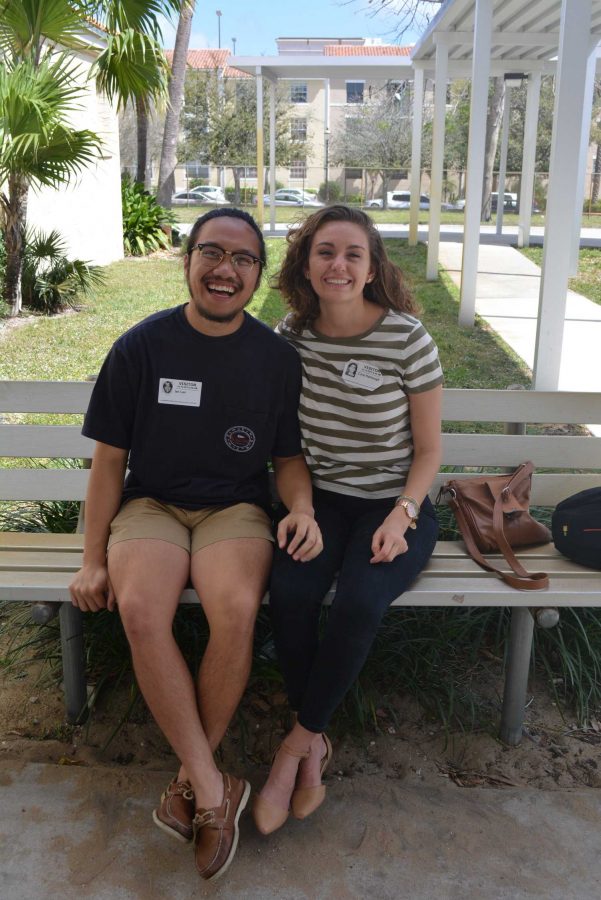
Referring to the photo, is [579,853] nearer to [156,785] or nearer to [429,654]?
[429,654]

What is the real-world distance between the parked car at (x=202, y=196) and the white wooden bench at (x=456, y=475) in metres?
38.8

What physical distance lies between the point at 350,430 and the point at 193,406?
19.0 inches

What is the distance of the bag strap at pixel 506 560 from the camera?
2.57 meters

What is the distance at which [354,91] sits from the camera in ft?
221

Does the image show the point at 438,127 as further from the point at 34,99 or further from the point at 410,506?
the point at 410,506

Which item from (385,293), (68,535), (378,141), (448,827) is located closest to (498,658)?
(448,827)

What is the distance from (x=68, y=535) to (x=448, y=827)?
154 cm

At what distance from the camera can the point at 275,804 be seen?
238cm

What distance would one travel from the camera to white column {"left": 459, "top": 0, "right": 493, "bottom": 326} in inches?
344

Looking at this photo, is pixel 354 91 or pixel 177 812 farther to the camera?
pixel 354 91

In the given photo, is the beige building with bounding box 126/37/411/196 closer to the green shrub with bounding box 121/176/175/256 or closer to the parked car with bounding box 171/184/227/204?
the parked car with bounding box 171/184/227/204

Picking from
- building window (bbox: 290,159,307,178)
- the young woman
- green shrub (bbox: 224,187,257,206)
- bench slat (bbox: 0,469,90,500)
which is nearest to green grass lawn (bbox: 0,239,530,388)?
bench slat (bbox: 0,469,90,500)

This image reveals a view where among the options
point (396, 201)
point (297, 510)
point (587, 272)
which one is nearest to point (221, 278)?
point (297, 510)

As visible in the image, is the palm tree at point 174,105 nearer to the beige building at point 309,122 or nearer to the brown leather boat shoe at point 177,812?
the beige building at point 309,122
